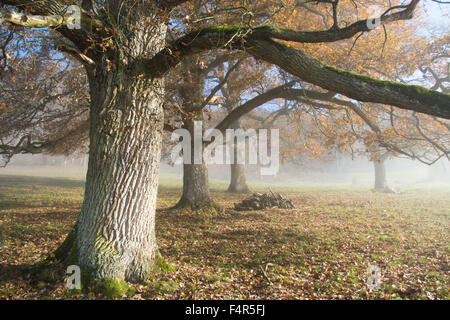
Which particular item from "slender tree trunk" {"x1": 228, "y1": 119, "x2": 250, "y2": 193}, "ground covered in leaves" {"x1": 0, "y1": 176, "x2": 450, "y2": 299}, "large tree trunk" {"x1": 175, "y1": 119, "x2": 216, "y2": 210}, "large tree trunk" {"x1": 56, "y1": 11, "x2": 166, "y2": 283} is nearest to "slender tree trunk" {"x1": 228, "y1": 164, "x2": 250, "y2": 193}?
"slender tree trunk" {"x1": 228, "y1": 119, "x2": 250, "y2": 193}

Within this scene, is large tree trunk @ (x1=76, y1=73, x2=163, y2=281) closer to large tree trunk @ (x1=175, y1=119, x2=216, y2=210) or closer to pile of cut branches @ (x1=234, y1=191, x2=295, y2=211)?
large tree trunk @ (x1=175, y1=119, x2=216, y2=210)

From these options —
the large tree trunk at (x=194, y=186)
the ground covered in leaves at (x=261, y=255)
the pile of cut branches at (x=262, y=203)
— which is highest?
the large tree trunk at (x=194, y=186)

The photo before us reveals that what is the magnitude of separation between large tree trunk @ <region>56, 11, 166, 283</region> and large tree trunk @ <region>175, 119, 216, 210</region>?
5.95 m

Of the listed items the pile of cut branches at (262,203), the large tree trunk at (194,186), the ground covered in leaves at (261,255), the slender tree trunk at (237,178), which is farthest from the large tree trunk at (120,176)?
the slender tree trunk at (237,178)

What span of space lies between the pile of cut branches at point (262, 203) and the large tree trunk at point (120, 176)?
7.27 m

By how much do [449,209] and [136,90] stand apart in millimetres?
15870

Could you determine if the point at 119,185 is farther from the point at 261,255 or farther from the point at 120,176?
the point at 261,255

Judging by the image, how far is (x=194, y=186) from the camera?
10.7m

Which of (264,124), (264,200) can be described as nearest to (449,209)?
(264,200)

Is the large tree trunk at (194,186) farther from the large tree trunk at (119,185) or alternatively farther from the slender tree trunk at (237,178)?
the slender tree trunk at (237,178)

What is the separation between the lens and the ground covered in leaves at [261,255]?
4.07 meters

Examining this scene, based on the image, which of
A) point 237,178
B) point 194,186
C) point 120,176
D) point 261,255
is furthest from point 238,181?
point 120,176

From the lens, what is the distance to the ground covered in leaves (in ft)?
13.4

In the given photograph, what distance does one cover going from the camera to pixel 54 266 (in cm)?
415
